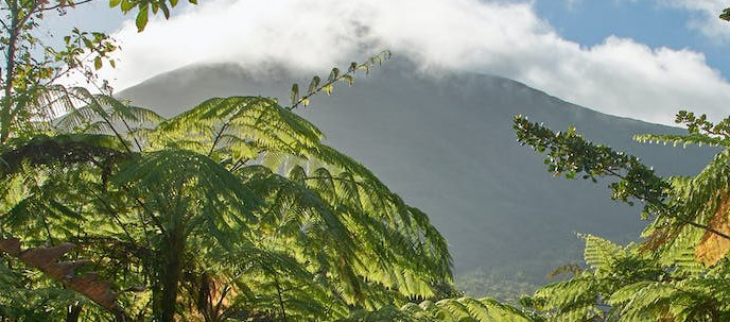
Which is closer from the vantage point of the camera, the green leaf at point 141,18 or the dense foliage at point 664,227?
the green leaf at point 141,18

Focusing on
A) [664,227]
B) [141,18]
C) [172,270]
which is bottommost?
[664,227]

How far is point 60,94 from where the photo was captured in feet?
11.8

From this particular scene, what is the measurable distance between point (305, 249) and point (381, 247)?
14.2 inches

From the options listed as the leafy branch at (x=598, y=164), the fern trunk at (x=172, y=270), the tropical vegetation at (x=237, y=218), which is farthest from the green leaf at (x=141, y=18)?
the leafy branch at (x=598, y=164)

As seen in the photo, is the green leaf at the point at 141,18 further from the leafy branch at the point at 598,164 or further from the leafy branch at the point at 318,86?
the leafy branch at the point at 598,164

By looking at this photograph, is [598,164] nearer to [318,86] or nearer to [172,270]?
[318,86]

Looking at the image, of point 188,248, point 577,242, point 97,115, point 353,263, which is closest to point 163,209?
point 188,248

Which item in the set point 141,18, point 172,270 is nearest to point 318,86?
point 172,270

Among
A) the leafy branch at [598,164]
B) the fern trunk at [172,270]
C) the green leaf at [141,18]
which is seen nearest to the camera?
the green leaf at [141,18]

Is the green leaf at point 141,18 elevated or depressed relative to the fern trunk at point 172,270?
elevated

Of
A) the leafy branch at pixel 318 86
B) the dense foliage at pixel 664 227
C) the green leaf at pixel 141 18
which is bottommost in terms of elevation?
the dense foliage at pixel 664 227

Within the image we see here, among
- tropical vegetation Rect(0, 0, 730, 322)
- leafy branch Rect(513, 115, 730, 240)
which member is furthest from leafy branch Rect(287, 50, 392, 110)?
leafy branch Rect(513, 115, 730, 240)

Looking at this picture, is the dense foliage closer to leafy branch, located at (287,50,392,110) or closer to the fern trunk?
leafy branch, located at (287,50,392,110)

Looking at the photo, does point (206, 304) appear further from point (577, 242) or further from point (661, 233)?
point (577, 242)
